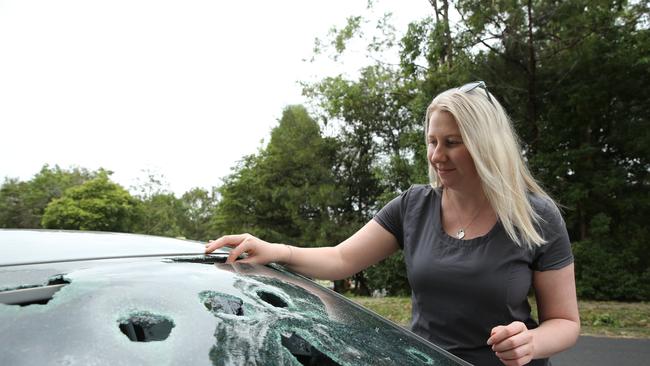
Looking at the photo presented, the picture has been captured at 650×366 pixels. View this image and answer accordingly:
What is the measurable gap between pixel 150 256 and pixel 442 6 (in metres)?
15.2

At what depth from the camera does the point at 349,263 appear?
1.93 metres

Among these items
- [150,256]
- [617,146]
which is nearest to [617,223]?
[617,146]

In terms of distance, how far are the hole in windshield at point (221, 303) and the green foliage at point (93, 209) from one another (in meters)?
44.7

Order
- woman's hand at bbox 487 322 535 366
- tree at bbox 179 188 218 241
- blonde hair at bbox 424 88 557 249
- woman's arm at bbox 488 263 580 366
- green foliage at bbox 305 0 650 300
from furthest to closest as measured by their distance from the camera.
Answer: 1. tree at bbox 179 188 218 241
2. green foliage at bbox 305 0 650 300
3. blonde hair at bbox 424 88 557 249
4. woman's arm at bbox 488 263 580 366
5. woman's hand at bbox 487 322 535 366

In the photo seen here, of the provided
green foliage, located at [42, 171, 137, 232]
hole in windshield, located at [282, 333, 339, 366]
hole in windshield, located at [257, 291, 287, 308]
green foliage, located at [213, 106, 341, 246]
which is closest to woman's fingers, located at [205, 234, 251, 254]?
hole in windshield, located at [257, 291, 287, 308]

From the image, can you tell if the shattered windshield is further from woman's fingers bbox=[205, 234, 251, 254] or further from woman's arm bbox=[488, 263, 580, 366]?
woman's arm bbox=[488, 263, 580, 366]

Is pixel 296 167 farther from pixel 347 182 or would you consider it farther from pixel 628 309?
pixel 628 309

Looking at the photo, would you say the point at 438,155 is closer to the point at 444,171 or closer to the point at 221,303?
the point at 444,171

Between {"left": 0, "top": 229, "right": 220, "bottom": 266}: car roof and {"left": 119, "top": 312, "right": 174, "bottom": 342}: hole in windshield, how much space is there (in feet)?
0.91

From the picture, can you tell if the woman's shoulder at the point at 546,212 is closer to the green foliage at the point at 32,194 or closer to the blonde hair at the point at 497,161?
the blonde hair at the point at 497,161

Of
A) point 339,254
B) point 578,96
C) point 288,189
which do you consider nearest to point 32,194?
point 288,189

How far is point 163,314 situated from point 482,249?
996 mm

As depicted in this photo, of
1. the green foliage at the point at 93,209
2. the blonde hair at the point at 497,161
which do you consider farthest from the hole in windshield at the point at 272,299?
the green foliage at the point at 93,209

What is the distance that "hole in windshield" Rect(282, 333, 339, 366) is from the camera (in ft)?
3.63
